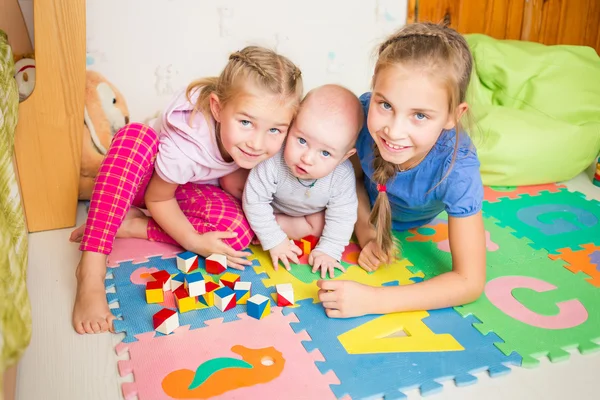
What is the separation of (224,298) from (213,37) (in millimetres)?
1000

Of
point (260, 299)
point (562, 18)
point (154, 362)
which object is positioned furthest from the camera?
point (562, 18)

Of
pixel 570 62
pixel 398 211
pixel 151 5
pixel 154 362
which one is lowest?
pixel 154 362

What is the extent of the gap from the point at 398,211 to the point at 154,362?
2.27ft

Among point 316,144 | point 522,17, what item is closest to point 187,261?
point 316,144

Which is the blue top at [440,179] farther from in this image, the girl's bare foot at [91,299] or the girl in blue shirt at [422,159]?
the girl's bare foot at [91,299]

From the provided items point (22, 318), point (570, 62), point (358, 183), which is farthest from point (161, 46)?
point (570, 62)

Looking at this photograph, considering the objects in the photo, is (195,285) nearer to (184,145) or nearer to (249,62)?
(184,145)

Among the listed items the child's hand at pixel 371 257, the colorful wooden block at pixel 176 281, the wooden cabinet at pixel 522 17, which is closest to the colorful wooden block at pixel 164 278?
the colorful wooden block at pixel 176 281

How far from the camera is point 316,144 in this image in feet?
3.92

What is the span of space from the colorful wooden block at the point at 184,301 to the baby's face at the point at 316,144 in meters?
0.35

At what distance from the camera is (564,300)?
1.22 m

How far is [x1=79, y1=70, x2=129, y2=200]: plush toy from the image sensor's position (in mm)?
1565

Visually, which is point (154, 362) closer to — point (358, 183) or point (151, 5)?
point (358, 183)

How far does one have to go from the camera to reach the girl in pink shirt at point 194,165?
46.0 inches
